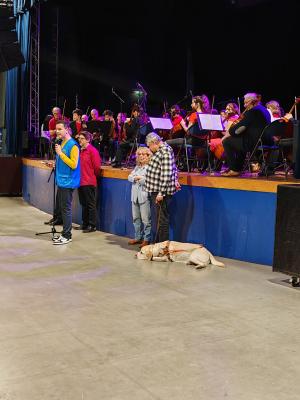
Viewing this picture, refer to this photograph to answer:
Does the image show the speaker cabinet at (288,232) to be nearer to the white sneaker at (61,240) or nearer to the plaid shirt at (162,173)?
the plaid shirt at (162,173)

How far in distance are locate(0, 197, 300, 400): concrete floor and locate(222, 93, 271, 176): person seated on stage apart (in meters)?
1.57

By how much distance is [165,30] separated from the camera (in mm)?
14781

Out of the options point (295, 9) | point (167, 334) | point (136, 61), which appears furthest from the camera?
point (136, 61)

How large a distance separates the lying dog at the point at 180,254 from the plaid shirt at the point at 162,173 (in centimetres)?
66

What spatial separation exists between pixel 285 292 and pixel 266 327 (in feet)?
3.85

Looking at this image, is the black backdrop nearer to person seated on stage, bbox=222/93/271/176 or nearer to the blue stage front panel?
person seated on stage, bbox=222/93/271/176

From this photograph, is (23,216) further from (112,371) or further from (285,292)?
(112,371)

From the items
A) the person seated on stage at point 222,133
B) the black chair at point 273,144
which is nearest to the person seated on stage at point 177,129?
the person seated on stage at point 222,133

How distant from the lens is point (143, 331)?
3906mm

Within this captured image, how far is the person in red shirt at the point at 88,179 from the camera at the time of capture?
334 inches

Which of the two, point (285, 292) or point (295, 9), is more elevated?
point (295, 9)

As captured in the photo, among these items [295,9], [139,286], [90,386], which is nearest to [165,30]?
[295,9]

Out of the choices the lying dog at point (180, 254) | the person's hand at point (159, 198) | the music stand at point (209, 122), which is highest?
the music stand at point (209, 122)

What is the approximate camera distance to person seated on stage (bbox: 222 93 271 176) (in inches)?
273
